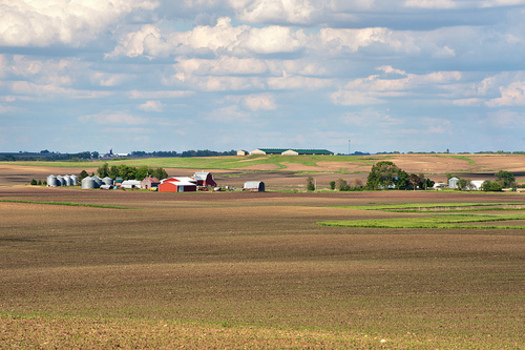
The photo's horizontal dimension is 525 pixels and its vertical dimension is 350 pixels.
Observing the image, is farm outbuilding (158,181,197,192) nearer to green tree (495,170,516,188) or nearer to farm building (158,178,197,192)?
farm building (158,178,197,192)

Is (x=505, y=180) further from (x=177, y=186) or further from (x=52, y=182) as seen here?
(x=52, y=182)

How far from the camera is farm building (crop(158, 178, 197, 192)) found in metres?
145

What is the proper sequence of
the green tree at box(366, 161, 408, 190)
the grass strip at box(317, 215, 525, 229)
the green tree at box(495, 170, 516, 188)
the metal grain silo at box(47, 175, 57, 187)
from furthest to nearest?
the green tree at box(495, 170, 516, 188)
the metal grain silo at box(47, 175, 57, 187)
the green tree at box(366, 161, 408, 190)
the grass strip at box(317, 215, 525, 229)

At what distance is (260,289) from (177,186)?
381 ft

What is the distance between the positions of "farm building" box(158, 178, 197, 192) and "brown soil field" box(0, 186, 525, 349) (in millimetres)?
88809

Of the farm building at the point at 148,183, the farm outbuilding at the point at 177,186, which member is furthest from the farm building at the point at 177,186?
the farm building at the point at 148,183

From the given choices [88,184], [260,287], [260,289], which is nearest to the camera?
[260,289]

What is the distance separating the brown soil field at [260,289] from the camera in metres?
22.0

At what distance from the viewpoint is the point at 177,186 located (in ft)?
476

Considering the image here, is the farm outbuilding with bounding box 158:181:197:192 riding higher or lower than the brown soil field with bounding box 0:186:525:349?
higher

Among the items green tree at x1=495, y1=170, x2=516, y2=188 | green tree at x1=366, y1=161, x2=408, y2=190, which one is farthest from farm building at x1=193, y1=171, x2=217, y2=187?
green tree at x1=495, y1=170, x2=516, y2=188

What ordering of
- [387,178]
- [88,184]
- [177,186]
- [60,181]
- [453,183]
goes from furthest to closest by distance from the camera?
1. [453,183]
2. [60,181]
3. [88,184]
4. [387,178]
5. [177,186]

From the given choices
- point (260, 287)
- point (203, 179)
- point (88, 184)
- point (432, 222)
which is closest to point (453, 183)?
point (203, 179)

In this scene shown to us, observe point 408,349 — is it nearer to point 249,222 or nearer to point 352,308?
point 352,308
